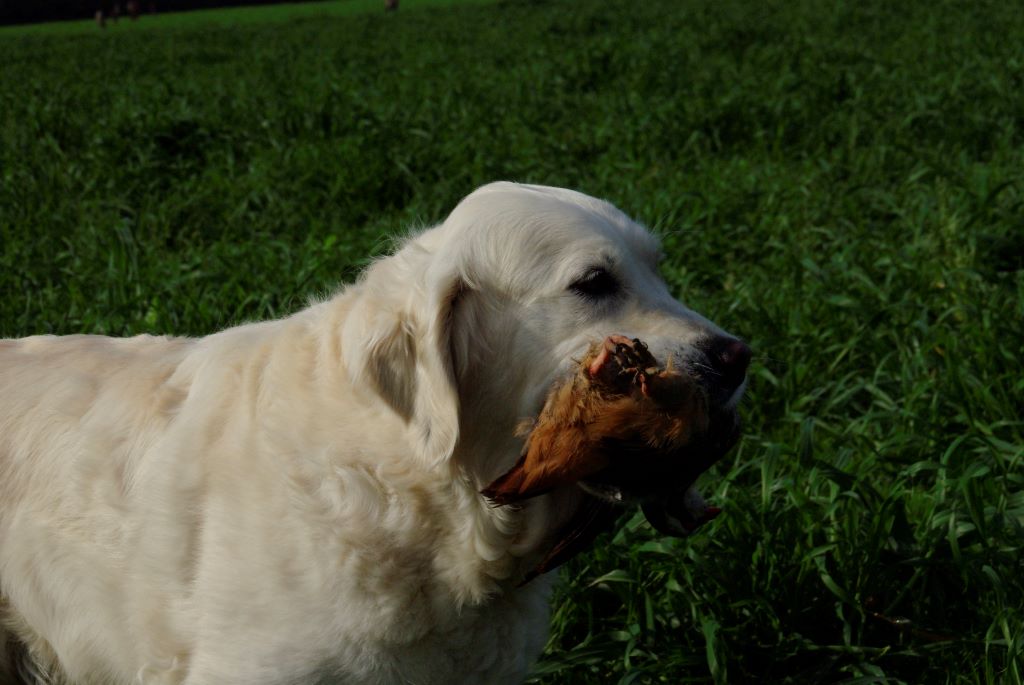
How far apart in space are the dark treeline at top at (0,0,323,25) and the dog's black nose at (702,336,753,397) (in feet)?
172

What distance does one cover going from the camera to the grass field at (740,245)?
10.3 feet

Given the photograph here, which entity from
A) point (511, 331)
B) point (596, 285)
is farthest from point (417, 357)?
point (596, 285)

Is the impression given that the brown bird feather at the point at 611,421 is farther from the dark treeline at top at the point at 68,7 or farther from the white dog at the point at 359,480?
the dark treeline at top at the point at 68,7

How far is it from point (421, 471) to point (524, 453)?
236 mm

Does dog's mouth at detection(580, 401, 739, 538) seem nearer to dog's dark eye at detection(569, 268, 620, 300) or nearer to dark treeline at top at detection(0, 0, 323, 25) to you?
dog's dark eye at detection(569, 268, 620, 300)

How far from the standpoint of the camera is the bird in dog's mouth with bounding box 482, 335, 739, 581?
2.20 meters

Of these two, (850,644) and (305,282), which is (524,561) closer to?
(850,644)

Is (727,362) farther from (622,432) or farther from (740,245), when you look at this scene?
(740,245)

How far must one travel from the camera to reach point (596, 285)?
7.98 ft

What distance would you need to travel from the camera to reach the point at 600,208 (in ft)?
8.57

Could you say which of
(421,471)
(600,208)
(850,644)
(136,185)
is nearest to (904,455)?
(850,644)

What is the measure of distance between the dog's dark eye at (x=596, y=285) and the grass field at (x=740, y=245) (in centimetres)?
107

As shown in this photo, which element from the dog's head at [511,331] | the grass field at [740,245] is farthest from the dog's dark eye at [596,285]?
the grass field at [740,245]

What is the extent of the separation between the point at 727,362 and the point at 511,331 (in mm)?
487
